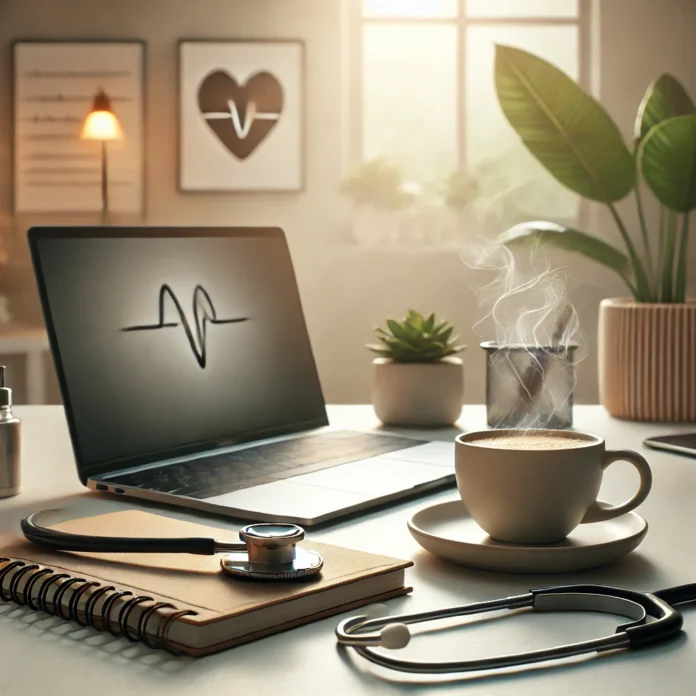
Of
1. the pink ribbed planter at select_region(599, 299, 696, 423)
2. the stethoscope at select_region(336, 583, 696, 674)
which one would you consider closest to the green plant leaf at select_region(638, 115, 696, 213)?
the pink ribbed planter at select_region(599, 299, 696, 423)

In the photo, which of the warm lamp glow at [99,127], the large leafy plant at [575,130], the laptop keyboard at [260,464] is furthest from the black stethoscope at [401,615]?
the warm lamp glow at [99,127]

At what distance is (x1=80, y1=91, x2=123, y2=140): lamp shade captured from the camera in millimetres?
3795

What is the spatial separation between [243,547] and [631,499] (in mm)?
272

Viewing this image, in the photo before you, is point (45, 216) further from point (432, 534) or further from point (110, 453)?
point (432, 534)

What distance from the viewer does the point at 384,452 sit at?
107cm

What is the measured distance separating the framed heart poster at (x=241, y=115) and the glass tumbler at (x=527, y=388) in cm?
277

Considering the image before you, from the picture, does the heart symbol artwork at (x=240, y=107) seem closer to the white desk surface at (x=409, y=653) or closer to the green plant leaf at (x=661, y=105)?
Answer: the green plant leaf at (x=661, y=105)

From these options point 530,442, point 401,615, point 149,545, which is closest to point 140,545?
point 149,545

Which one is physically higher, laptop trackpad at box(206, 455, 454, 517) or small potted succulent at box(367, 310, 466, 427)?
small potted succulent at box(367, 310, 466, 427)

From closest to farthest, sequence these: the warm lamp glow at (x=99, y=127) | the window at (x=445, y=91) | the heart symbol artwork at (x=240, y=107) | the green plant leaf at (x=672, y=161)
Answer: the green plant leaf at (x=672, y=161), the warm lamp glow at (x=99, y=127), the heart symbol artwork at (x=240, y=107), the window at (x=445, y=91)

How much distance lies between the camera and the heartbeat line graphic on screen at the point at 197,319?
3.57 ft

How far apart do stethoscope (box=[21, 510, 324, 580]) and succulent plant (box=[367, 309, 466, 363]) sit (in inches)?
29.8

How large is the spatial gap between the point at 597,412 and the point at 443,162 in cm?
267

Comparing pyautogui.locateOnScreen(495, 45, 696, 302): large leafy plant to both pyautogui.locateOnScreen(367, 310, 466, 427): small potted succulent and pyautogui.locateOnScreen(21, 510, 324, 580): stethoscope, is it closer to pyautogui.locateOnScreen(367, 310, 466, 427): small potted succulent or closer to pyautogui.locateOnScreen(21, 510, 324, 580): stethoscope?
pyautogui.locateOnScreen(367, 310, 466, 427): small potted succulent
